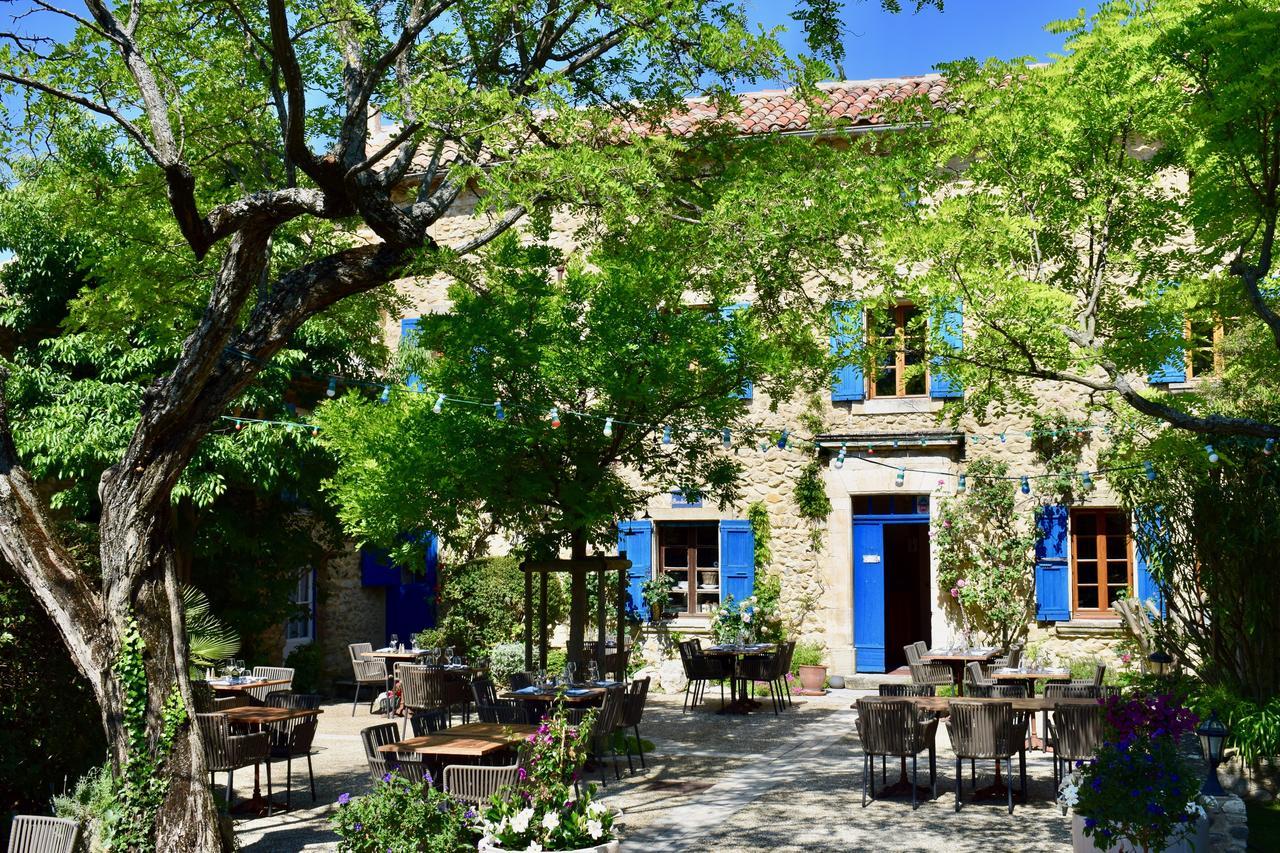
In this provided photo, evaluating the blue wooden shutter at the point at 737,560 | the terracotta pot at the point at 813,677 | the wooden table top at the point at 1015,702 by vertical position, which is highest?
the blue wooden shutter at the point at 737,560

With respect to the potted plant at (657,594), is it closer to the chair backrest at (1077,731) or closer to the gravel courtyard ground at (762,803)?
the gravel courtyard ground at (762,803)

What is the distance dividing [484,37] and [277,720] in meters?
5.43

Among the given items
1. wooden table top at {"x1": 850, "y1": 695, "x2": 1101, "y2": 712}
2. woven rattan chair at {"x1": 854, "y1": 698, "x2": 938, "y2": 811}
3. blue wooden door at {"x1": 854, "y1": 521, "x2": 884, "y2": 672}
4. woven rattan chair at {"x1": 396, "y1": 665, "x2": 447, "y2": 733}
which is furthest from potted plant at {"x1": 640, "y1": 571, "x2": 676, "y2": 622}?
woven rattan chair at {"x1": 854, "y1": 698, "x2": 938, "y2": 811}

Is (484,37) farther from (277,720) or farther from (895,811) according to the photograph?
(895,811)

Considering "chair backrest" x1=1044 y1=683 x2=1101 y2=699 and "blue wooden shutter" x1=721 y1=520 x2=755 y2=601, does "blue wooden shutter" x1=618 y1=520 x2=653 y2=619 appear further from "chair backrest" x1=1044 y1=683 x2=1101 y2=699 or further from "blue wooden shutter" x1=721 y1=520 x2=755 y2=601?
"chair backrest" x1=1044 y1=683 x2=1101 y2=699

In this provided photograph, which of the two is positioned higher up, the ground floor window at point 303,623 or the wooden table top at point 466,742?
the ground floor window at point 303,623

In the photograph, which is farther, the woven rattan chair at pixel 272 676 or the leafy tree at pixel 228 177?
the woven rattan chair at pixel 272 676

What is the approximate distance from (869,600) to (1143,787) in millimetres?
9403

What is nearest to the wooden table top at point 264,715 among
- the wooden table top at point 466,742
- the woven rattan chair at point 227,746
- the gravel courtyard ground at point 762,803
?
the woven rattan chair at point 227,746

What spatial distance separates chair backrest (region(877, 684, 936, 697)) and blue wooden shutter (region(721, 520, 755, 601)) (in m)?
5.47

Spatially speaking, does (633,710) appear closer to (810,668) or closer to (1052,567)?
(810,668)

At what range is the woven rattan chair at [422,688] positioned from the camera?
11320 mm

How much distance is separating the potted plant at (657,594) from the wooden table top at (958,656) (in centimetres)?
398

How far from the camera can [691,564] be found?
51.4ft
